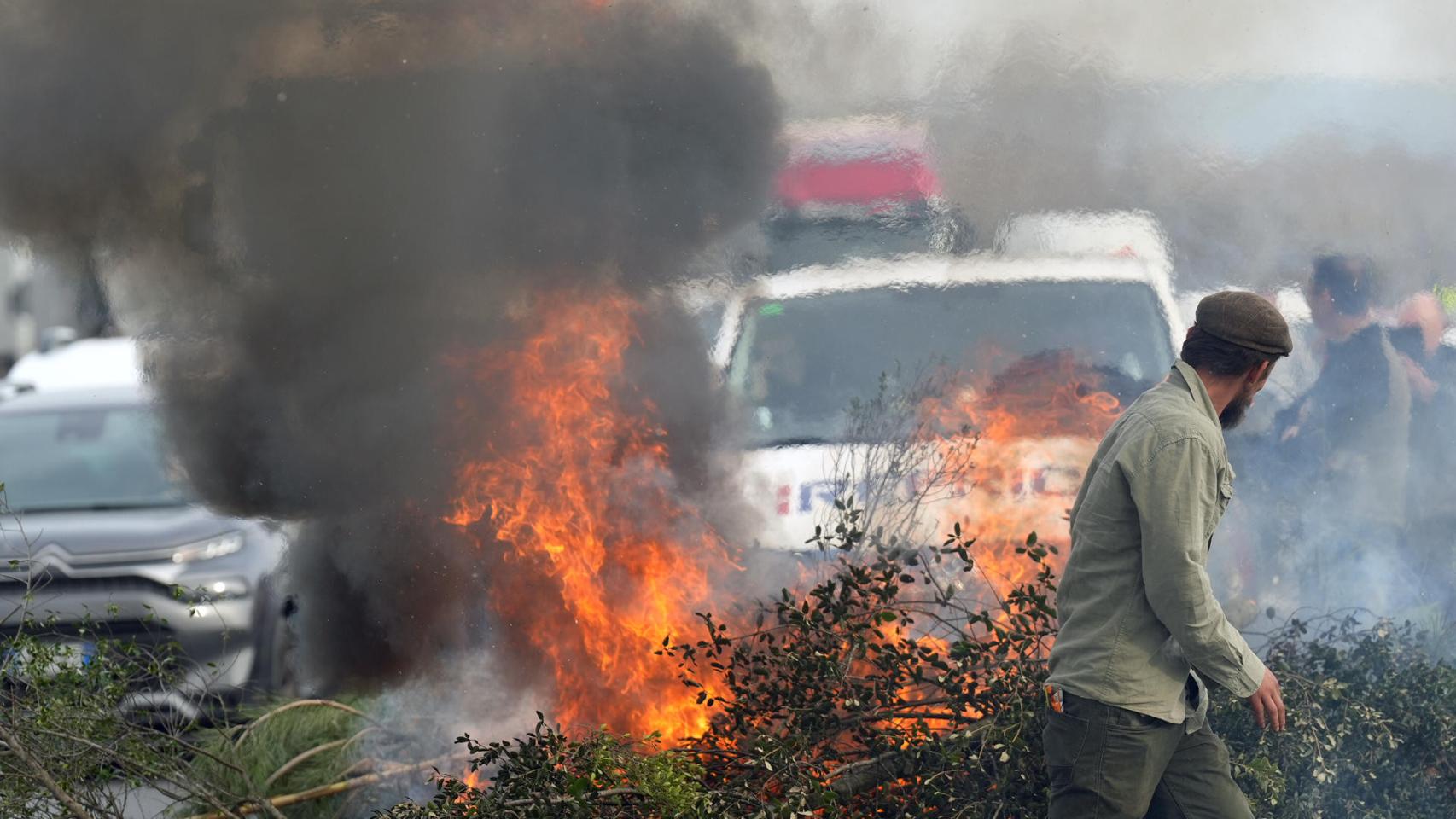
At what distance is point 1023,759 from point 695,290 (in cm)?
292

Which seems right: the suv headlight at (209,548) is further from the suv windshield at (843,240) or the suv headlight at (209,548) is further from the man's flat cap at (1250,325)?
the man's flat cap at (1250,325)

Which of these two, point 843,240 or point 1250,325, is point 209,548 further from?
point 1250,325

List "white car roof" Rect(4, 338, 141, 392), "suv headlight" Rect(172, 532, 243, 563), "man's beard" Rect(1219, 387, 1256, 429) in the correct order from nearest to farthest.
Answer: "man's beard" Rect(1219, 387, 1256, 429)
"suv headlight" Rect(172, 532, 243, 563)
"white car roof" Rect(4, 338, 141, 392)

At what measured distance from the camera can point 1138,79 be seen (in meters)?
6.58

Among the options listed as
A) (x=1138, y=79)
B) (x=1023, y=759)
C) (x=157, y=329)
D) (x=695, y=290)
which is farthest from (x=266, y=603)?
(x=1138, y=79)

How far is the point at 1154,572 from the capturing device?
3207mm

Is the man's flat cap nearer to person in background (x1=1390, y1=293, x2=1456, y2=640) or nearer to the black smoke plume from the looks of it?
the black smoke plume

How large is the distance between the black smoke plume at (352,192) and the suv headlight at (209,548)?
877 millimetres

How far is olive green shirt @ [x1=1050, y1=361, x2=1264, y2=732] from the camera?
10.5ft

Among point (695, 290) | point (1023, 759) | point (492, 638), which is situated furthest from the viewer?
point (695, 290)

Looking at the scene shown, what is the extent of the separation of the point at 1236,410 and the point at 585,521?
3010 millimetres

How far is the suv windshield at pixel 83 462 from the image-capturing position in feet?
23.9

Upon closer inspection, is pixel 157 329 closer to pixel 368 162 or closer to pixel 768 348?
pixel 368 162

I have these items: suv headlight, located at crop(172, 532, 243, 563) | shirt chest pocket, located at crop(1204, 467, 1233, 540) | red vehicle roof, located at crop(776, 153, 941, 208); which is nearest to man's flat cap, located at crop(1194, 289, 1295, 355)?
shirt chest pocket, located at crop(1204, 467, 1233, 540)
